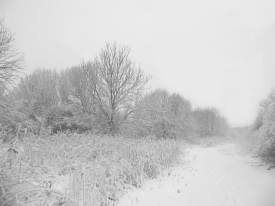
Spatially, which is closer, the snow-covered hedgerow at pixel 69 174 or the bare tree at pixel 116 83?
the snow-covered hedgerow at pixel 69 174

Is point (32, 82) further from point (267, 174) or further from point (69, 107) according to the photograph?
point (267, 174)

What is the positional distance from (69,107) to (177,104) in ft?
67.4

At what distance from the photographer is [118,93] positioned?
54.7 ft

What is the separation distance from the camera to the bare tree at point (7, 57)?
12.2 meters

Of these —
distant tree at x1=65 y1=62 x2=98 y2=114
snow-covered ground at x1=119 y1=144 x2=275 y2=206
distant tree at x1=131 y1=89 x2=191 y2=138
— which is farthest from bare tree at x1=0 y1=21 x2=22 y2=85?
snow-covered ground at x1=119 y1=144 x2=275 y2=206

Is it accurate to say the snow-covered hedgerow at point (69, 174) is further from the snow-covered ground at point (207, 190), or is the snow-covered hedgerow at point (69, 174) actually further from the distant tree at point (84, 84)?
the distant tree at point (84, 84)

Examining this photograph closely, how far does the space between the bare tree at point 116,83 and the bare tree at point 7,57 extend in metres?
6.67

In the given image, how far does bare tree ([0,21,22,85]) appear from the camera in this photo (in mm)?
12250

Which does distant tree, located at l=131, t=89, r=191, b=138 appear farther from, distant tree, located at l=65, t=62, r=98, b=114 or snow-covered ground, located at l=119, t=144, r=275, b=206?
snow-covered ground, located at l=119, t=144, r=275, b=206

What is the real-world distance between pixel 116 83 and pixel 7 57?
342 inches

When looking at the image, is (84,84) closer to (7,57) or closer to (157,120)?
(7,57)

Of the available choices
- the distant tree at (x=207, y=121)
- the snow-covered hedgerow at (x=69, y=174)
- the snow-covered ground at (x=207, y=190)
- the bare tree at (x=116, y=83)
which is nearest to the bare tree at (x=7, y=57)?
the bare tree at (x=116, y=83)

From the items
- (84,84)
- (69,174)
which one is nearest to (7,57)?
(84,84)

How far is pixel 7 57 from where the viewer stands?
1254 centimetres
